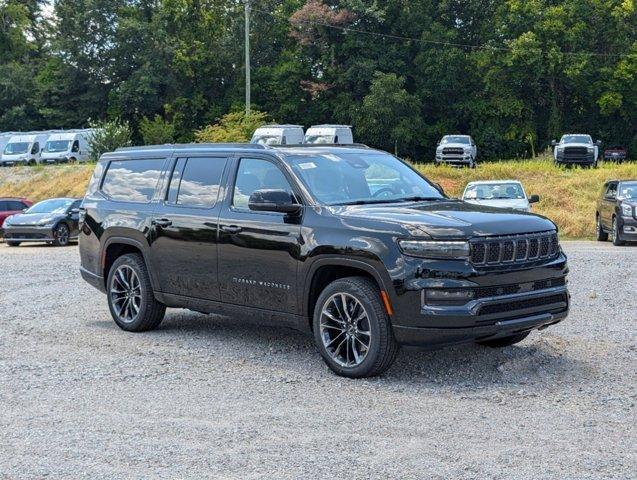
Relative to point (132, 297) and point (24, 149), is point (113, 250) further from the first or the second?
point (24, 149)

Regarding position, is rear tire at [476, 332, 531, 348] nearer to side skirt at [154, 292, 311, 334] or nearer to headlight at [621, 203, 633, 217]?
side skirt at [154, 292, 311, 334]

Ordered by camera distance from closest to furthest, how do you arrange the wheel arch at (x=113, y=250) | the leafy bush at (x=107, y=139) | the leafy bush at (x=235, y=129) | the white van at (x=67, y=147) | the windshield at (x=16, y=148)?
the wheel arch at (x=113, y=250)
the leafy bush at (x=235, y=129)
the leafy bush at (x=107, y=139)
the white van at (x=67, y=147)
the windshield at (x=16, y=148)

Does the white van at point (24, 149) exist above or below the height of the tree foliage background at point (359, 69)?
below

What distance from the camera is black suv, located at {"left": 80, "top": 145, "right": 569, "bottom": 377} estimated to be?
6941 mm

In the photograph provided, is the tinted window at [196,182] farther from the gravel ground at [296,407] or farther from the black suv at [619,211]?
the black suv at [619,211]

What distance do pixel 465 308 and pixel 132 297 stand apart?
4.23 m

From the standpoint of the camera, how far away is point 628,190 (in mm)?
23125

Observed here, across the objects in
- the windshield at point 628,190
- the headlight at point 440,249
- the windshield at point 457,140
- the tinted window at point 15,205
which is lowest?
the tinted window at point 15,205

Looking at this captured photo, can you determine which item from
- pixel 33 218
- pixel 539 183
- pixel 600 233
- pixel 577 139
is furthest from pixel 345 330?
pixel 577 139

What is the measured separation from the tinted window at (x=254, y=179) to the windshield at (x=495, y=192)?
17.8 m

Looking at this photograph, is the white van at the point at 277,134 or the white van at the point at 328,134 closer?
the white van at the point at 277,134

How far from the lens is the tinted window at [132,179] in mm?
9555

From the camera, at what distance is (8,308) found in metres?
11.8

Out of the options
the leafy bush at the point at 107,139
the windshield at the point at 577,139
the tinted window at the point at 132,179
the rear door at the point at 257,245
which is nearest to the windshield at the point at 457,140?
the windshield at the point at 577,139
